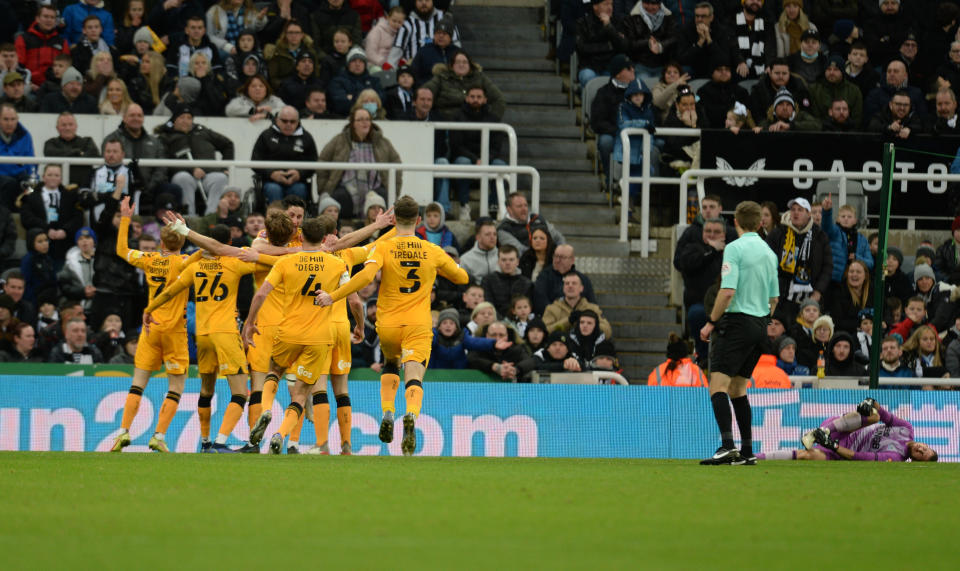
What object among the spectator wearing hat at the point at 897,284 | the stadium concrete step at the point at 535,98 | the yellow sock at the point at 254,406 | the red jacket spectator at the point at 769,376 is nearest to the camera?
the yellow sock at the point at 254,406

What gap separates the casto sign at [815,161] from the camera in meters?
20.8

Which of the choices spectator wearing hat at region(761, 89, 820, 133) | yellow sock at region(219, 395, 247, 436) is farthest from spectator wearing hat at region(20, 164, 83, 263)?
spectator wearing hat at region(761, 89, 820, 133)

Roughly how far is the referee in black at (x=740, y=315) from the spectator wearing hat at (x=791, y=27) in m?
12.5

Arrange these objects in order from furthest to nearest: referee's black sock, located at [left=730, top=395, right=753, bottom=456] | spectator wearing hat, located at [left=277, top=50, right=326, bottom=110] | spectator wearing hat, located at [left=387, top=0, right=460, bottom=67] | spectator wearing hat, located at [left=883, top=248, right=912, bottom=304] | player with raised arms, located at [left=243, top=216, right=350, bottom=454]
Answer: spectator wearing hat, located at [left=387, top=0, right=460, bottom=67]
spectator wearing hat, located at [left=277, top=50, right=326, bottom=110]
spectator wearing hat, located at [left=883, top=248, right=912, bottom=304]
player with raised arms, located at [left=243, top=216, right=350, bottom=454]
referee's black sock, located at [left=730, top=395, right=753, bottom=456]

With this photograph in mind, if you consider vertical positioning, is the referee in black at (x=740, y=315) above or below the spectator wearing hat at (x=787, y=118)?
below

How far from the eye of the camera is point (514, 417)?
16344 millimetres

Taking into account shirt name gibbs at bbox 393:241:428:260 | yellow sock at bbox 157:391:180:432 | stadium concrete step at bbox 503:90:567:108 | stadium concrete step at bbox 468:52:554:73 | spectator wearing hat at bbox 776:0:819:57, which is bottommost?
yellow sock at bbox 157:391:180:432

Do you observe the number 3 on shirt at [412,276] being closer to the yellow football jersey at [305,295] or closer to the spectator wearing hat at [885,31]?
the yellow football jersey at [305,295]

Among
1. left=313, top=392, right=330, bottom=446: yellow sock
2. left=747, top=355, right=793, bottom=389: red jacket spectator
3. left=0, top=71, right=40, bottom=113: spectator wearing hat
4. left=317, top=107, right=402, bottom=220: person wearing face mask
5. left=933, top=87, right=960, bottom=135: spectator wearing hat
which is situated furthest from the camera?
left=933, top=87, right=960, bottom=135: spectator wearing hat

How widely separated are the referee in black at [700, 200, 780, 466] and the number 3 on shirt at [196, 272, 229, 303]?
487cm

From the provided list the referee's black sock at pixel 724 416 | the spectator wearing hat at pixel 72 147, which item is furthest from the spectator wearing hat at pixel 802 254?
the spectator wearing hat at pixel 72 147

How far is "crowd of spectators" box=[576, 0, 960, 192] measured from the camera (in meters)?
21.6

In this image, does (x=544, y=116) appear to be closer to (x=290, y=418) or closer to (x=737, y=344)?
(x=290, y=418)

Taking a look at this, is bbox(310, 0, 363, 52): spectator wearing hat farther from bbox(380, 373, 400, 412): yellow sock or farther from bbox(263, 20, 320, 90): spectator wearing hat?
bbox(380, 373, 400, 412): yellow sock
